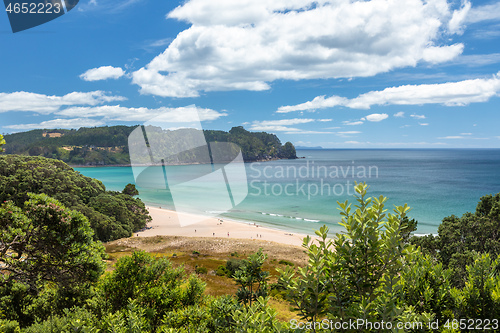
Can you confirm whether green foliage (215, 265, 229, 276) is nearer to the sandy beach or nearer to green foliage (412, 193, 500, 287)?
the sandy beach

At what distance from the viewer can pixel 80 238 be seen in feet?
30.4

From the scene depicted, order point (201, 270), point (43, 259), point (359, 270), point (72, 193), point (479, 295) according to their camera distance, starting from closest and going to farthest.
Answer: point (359, 270), point (479, 295), point (43, 259), point (201, 270), point (72, 193)

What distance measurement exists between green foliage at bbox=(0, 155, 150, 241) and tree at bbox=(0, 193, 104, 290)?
37450 mm

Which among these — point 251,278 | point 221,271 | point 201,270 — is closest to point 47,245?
point 251,278

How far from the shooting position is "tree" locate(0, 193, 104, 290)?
8.48 meters

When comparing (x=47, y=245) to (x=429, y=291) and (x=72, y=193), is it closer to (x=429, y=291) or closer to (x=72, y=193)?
(x=429, y=291)

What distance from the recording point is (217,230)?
54562mm

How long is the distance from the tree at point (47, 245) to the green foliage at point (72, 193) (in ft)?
123

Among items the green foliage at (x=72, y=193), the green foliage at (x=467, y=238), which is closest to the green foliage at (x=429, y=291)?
the green foliage at (x=467, y=238)

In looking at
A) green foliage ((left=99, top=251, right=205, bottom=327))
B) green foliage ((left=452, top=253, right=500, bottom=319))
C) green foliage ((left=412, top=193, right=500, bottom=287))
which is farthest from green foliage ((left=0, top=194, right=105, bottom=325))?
green foliage ((left=412, top=193, right=500, bottom=287))

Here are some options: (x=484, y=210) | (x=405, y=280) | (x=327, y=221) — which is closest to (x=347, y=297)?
(x=405, y=280)

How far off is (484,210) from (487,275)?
74.8 ft

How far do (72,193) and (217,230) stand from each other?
83.4ft

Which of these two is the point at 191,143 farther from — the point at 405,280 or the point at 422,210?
the point at 422,210
